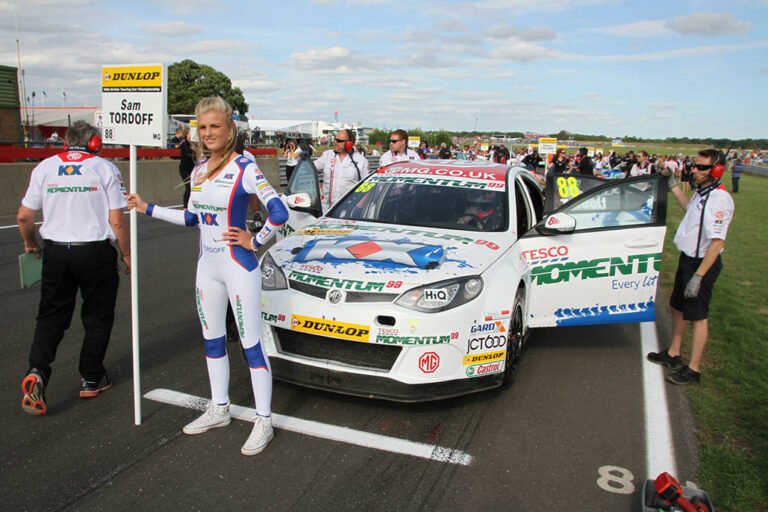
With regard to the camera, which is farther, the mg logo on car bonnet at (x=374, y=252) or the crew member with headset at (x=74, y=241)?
the mg logo on car bonnet at (x=374, y=252)

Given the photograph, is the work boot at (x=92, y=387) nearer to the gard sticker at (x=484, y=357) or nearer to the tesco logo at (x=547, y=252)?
the gard sticker at (x=484, y=357)

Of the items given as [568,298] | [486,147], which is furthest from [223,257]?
[486,147]

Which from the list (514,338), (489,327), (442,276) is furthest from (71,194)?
(514,338)

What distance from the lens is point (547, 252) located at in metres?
4.96

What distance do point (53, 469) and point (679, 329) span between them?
462cm

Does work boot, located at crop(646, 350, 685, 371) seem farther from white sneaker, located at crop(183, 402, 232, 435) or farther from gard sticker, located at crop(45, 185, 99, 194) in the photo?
gard sticker, located at crop(45, 185, 99, 194)

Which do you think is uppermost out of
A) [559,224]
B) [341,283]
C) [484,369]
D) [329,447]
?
[559,224]

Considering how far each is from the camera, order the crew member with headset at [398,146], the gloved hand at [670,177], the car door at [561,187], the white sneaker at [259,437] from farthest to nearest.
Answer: the crew member with headset at [398,146], the car door at [561,187], the gloved hand at [670,177], the white sneaker at [259,437]

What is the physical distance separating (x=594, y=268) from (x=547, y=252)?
0.41 metres

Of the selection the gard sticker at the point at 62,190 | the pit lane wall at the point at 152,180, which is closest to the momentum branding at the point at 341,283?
the gard sticker at the point at 62,190

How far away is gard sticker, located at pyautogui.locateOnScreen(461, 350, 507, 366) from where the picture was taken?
12.6 feet

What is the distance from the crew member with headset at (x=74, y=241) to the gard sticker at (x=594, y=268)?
314 cm

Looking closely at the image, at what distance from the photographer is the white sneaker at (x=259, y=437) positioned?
347 cm

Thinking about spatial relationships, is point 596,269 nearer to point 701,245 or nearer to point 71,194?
point 701,245
